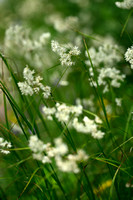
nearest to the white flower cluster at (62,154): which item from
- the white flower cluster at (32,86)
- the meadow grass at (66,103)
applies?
the meadow grass at (66,103)

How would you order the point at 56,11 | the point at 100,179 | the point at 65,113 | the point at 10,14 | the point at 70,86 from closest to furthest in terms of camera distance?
1. the point at 65,113
2. the point at 100,179
3. the point at 70,86
4. the point at 56,11
5. the point at 10,14

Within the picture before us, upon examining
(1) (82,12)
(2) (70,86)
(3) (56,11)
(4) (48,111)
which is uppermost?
(3) (56,11)

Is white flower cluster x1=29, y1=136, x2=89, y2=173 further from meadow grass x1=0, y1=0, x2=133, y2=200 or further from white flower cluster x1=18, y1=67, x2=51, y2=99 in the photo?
white flower cluster x1=18, y1=67, x2=51, y2=99

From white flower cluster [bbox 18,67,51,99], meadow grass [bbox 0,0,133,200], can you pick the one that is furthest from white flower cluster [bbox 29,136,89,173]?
white flower cluster [bbox 18,67,51,99]

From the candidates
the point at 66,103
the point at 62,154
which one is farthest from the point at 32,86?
the point at 62,154

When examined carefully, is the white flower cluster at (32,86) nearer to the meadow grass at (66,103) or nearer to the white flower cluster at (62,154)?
the meadow grass at (66,103)

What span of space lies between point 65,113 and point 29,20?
646 cm

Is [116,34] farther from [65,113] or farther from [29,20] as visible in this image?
[65,113]

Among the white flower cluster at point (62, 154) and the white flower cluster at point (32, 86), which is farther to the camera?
the white flower cluster at point (32, 86)

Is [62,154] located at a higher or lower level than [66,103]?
lower

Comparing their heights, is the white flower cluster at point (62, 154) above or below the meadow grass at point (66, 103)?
below

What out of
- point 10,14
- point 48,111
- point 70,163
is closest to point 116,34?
point 10,14

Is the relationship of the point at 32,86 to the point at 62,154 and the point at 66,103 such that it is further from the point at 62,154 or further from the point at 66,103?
the point at 62,154

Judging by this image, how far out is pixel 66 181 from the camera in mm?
2572
